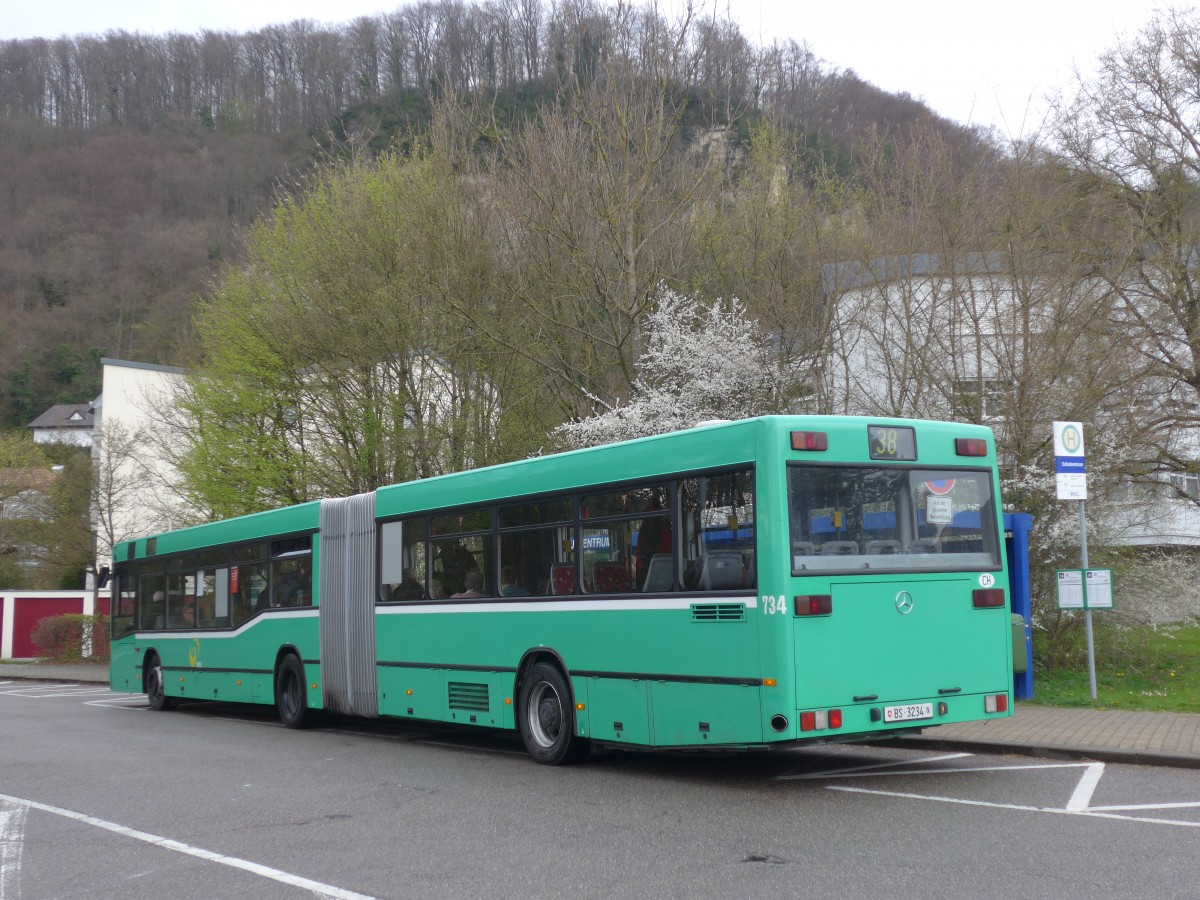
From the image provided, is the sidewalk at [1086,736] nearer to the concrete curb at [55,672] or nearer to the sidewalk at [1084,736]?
the sidewalk at [1084,736]

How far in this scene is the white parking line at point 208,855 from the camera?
21.6 feet

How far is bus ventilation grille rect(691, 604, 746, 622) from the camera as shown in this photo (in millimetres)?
9555

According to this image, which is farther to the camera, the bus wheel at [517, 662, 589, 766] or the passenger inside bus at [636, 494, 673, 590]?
the bus wheel at [517, 662, 589, 766]

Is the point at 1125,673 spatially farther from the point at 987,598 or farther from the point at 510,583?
the point at 510,583

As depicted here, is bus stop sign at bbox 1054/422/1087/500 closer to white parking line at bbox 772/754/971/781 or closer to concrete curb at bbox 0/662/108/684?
white parking line at bbox 772/754/971/781

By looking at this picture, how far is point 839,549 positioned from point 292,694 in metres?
9.75

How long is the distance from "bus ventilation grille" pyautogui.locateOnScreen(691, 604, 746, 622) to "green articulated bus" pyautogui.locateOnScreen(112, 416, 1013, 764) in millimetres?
13

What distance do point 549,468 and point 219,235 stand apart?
7304 cm

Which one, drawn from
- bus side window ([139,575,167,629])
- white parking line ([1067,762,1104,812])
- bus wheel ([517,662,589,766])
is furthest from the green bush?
white parking line ([1067,762,1104,812])

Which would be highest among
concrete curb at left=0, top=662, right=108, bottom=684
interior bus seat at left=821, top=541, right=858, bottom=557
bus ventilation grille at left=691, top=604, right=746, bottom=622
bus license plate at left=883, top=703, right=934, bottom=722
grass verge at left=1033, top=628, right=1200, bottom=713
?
interior bus seat at left=821, top=541, right=858, bottom=557

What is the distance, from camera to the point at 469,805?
9500 millimetres

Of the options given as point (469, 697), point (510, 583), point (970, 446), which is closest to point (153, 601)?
point (469, 697)

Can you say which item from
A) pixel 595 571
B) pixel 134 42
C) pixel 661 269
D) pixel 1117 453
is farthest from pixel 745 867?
pixel 134 42

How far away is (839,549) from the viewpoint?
961 cm
